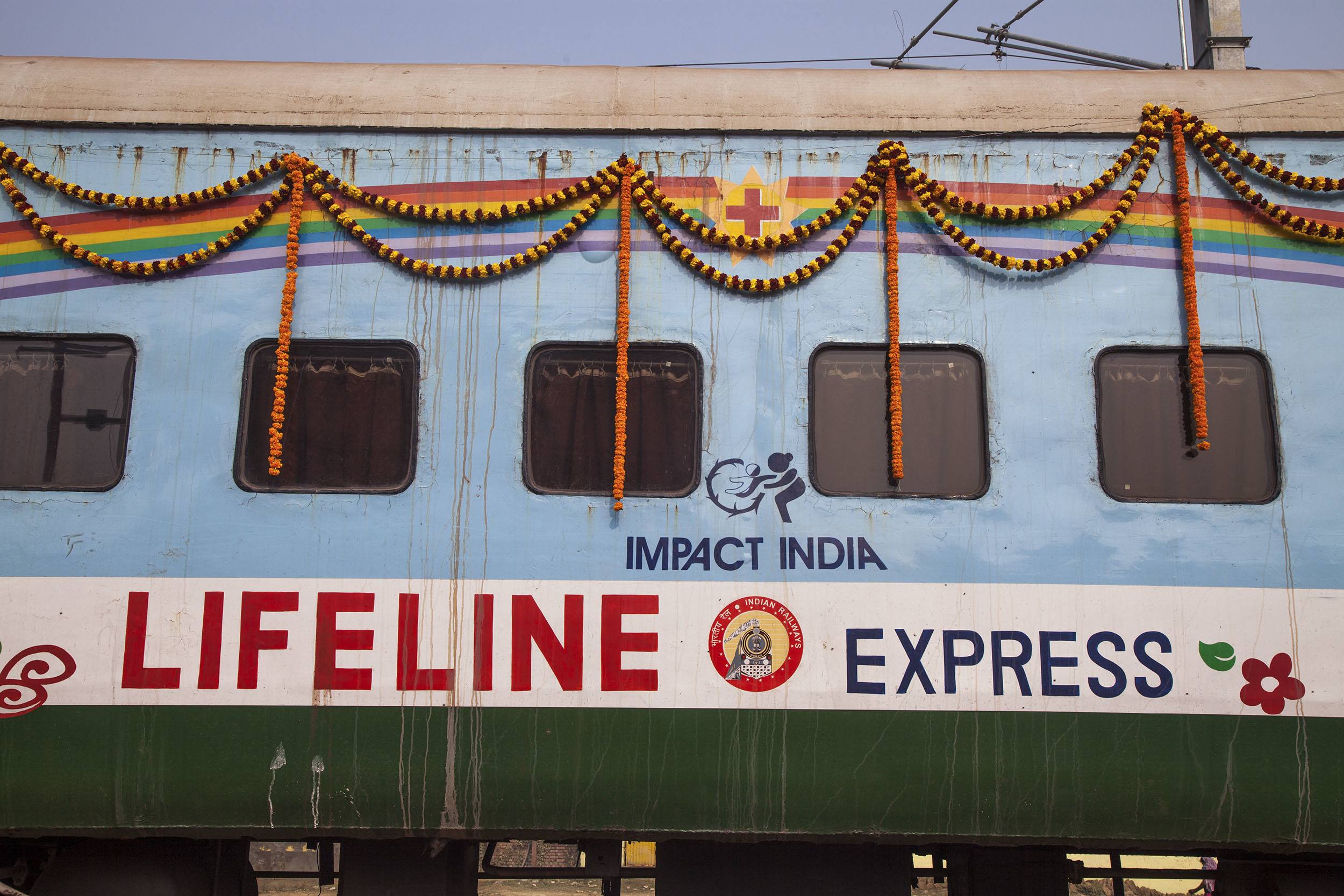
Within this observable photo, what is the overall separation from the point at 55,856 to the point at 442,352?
2.82m

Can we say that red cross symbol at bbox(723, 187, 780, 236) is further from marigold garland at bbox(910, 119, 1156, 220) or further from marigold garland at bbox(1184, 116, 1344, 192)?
marigold garland at bbox(1184, 116, 1344, 192)

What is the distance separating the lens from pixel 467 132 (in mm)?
4914

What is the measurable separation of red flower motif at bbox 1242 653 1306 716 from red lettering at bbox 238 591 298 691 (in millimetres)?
4008

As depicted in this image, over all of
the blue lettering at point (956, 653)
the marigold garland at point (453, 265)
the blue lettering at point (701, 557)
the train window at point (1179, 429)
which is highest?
the marigold garland at point (453, 265)

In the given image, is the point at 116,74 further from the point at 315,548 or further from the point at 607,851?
the point at 607,851

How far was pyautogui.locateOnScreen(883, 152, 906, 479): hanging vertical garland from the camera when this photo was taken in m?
4.59

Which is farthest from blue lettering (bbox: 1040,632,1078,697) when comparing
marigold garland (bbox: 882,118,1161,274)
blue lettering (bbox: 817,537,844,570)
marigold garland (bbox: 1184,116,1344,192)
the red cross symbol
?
marigold garland (bbox: 1184,116,1344,192)

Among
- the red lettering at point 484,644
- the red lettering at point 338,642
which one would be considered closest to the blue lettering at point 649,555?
the red lettering at point 484,644

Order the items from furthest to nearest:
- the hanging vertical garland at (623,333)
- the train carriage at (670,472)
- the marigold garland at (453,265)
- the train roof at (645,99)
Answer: the train roof at (645,99)
the marigold garland at (453,265)
the hanging vertical garland at (623,333)
the train carriage at (670,472)

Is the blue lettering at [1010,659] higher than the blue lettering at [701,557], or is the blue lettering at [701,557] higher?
the blue lettering at [701,557]

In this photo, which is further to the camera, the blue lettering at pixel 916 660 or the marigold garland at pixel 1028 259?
the marigold garland at pixel 1028 259

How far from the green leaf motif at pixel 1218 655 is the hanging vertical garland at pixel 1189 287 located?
A: 835 millimetres

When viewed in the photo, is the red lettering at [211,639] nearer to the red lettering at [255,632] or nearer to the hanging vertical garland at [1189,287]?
the red lettering at [255,632]

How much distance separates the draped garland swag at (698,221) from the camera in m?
4.77
